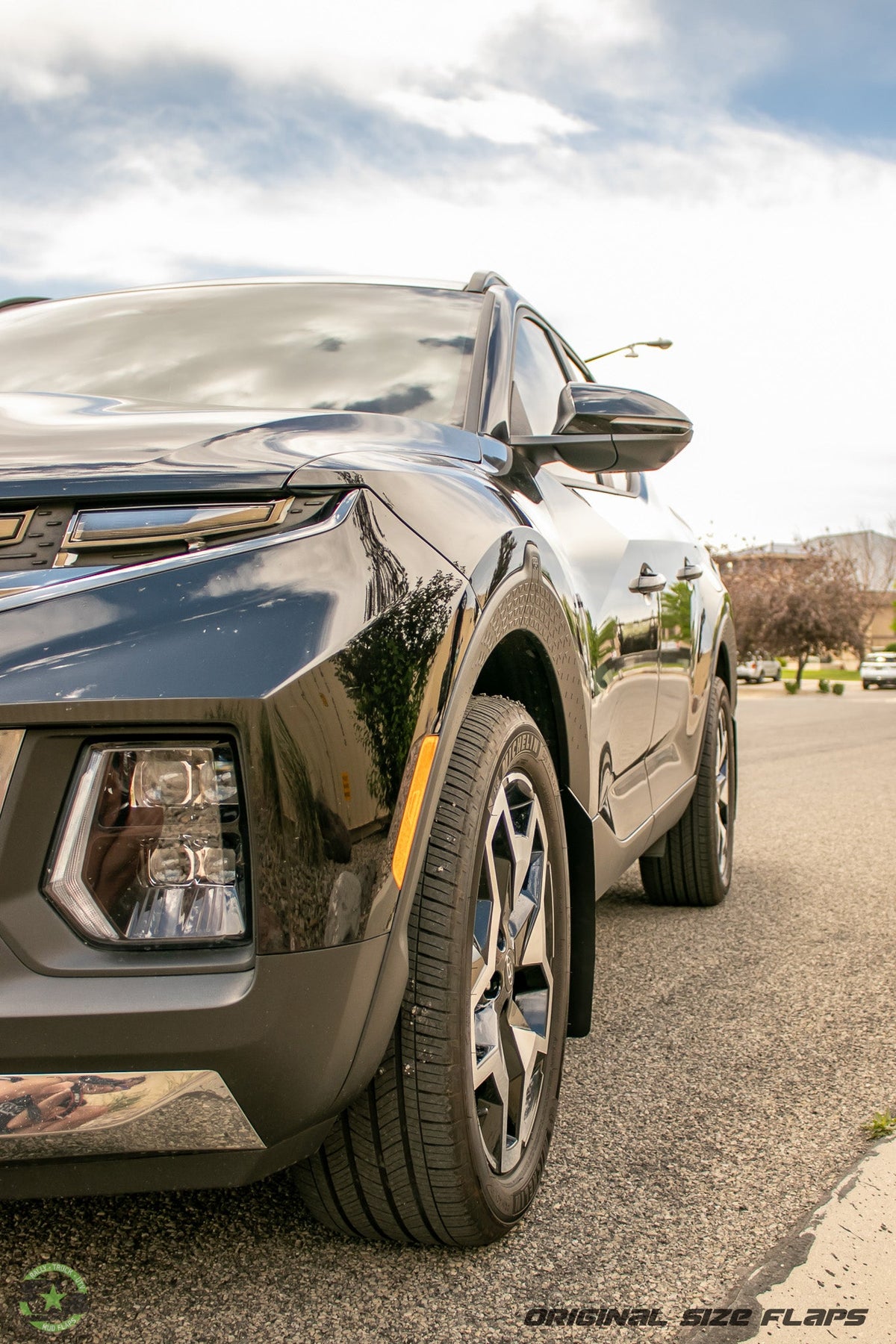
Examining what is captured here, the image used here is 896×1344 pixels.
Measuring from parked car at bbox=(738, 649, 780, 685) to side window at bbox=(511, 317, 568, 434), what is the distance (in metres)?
47.0

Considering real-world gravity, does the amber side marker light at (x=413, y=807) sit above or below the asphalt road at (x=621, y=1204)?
above

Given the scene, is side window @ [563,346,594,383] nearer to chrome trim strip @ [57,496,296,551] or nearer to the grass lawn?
chrome trim strip @ [57,496,296,551]

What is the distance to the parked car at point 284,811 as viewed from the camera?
4.51ft

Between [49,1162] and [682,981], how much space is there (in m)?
2.30

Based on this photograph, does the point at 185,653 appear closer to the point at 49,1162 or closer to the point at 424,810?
the point at 424,810

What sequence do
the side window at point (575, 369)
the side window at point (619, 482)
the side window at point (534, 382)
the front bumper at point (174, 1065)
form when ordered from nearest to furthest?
the front bumper at point (174, 1065), the side window at point (534, 382), the side window at point (619, 482), the side window at point (575, 369)

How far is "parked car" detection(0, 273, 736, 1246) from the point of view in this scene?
1.37 meters

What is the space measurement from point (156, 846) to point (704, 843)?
3.03 meters

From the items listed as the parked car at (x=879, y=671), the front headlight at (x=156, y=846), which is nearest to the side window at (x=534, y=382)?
the front headlight at (x=156, y=846)

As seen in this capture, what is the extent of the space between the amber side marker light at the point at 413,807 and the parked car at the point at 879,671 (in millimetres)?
46702

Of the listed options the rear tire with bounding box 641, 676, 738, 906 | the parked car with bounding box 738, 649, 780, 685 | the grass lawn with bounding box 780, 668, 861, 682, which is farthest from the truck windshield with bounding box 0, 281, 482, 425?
the grass lawn with bounding box 780, 668, 861, 682

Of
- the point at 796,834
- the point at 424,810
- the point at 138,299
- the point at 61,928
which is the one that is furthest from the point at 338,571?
the point at 796,834

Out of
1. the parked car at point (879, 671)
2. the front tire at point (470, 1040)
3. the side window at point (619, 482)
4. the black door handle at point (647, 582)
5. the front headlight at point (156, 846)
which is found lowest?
the front tire at point (470, 1040)

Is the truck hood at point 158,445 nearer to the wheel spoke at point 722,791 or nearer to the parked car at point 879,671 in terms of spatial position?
the wheel spoke at point 722,791
